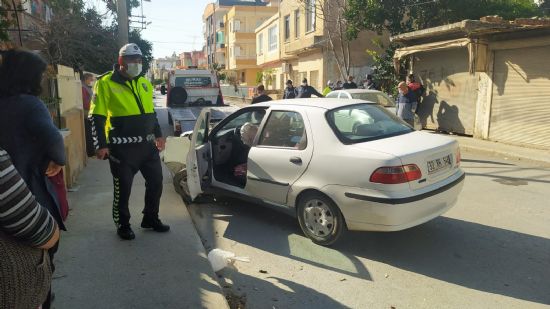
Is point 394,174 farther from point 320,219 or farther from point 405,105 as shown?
point 405,105

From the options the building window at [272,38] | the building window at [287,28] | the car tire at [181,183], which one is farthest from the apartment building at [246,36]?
the car tire at [181,183]

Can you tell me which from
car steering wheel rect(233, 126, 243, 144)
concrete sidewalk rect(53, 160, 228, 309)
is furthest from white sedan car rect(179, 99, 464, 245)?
concrete sidewalk rect(53, 160, 228, 309)

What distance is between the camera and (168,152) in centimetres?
652

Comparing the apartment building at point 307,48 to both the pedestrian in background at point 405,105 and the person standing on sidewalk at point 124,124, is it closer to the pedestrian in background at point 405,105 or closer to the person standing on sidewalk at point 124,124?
the pedestrian in background at point 405,105

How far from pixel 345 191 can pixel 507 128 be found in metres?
9.20

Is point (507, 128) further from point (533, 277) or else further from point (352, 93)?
point (533, 277)

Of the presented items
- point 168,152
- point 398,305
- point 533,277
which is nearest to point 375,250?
point 398,305

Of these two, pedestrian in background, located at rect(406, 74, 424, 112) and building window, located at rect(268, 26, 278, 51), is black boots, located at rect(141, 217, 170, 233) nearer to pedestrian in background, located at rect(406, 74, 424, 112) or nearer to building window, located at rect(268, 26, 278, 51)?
pedestrian in background, located at rect(406, 74, 424, 112)

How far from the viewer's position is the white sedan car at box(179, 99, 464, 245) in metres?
4.02

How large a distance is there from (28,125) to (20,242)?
3.50 ft

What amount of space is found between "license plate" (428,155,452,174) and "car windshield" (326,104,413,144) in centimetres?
54

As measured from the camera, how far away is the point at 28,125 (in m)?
2.48

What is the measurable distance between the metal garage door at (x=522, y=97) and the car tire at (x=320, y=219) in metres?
8.51

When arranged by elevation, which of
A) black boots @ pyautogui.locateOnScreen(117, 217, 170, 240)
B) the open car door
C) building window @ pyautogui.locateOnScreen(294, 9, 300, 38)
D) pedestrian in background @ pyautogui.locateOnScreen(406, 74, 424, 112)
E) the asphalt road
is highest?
building window @ pyautogui.locateOnScreen(294, 9, 300, 38)
